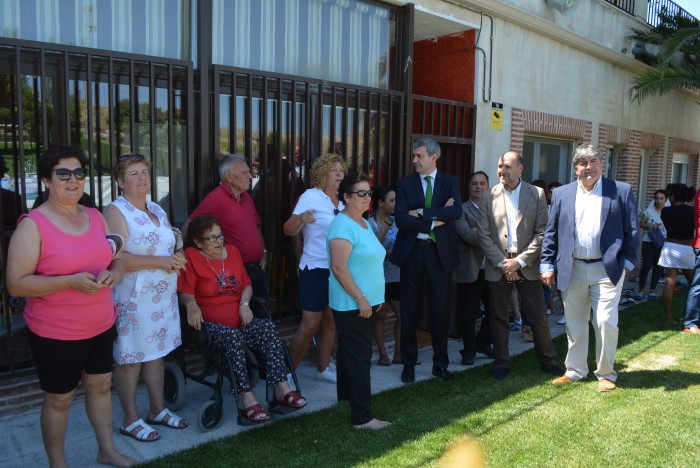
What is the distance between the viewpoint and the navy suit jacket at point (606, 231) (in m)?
4.77

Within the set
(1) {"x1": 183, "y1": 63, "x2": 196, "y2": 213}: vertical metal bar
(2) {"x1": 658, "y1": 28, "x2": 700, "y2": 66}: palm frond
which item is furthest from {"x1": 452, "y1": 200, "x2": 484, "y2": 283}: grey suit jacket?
(2) {"x1": 658, "y1": 28, "x2": 700, "y2": 66}: palm frond

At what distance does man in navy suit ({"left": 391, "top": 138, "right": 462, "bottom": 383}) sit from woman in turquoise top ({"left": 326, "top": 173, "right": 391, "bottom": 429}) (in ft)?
3.22

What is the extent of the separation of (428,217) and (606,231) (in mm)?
1410

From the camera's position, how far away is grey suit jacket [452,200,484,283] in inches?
217

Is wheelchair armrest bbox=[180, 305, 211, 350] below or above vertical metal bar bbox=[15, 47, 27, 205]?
below

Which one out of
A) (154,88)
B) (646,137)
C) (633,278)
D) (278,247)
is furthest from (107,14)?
(646,137)

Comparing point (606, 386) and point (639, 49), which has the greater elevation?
point (639, 49)

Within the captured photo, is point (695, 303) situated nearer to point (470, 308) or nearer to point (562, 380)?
point (562, 380)

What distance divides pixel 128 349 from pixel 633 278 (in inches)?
372

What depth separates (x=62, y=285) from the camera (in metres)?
2.96

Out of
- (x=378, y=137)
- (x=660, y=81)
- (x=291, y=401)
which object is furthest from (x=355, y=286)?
(x=660, y=81)

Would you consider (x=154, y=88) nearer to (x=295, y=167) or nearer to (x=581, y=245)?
(x=295, y=167)

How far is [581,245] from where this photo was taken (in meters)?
4.86

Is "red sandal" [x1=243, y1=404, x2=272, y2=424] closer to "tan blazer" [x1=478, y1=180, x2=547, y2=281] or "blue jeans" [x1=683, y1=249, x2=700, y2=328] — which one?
"tan blazer" [x1=478, y1=180, x2=547, y2=281]
